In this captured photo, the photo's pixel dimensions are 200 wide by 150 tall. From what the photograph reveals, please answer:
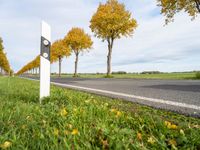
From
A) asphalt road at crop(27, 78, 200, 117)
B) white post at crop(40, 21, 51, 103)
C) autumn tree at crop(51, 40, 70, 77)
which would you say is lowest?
asphalt road at crop(27, 78, 200, 117)

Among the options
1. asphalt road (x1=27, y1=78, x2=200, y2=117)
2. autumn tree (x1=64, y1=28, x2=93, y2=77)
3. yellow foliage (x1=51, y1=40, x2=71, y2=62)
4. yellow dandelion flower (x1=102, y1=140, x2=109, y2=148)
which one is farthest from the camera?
yellow foliage (x1=51, y1=40, x2=71, y2=62)

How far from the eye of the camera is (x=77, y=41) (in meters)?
43.4

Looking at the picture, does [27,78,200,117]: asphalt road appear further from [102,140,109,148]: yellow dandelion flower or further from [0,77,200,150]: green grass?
[102,140,109,148]: yellow dandelion flower

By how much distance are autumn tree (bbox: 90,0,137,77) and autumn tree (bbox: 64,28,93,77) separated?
11105mm

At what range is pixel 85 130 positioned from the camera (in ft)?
7.03

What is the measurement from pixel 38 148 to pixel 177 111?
6.47ft

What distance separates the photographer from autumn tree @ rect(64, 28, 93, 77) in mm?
43500

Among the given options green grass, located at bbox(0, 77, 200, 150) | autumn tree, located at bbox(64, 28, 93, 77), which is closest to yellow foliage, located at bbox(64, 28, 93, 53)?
autumn tree, located at bbox(64, 28, 93, 77)

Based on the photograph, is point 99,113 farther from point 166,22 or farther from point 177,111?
point 166,22

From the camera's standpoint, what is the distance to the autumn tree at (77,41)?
43500 mm

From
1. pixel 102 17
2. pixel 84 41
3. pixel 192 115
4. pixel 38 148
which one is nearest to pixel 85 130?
pixel 38 148

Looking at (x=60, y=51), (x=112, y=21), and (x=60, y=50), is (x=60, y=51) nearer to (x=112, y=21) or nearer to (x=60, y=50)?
(x=60, y=50)

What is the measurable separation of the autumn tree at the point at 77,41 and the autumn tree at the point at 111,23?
36.4 feet

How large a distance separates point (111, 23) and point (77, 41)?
12.8 metres
